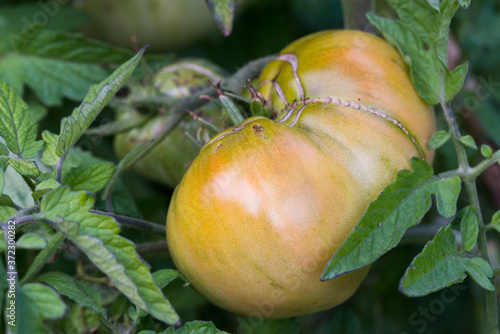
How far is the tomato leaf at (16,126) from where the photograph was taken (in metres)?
0.60

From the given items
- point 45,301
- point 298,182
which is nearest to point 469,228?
point 298,182

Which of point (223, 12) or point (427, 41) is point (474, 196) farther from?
point (223, 12)

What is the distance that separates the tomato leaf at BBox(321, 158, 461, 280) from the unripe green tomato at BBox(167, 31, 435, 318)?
2 cm

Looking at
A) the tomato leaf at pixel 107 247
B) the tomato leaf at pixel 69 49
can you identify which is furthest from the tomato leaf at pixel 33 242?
the tomato leaf at pixel 69 49

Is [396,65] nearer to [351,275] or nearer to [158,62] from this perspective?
[351,275]

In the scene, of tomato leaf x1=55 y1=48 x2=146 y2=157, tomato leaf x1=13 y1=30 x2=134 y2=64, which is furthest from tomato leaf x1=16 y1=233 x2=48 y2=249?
tomato leaf x1=13 y1=30 x2=134 y2=64

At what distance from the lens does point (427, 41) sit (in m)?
0.69

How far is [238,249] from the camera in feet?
1.80

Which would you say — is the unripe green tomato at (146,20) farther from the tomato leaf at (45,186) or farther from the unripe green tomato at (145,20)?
the tomato leaf at (45,186)

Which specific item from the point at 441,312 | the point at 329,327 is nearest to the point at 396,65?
the point at 329,327

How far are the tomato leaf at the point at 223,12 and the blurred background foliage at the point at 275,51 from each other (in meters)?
0.24

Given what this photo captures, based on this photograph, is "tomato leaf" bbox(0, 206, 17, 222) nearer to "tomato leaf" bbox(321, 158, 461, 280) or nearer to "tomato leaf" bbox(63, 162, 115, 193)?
"tomato leaf" bbox(63, 162, 115, 193)

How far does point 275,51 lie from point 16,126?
2.22ft

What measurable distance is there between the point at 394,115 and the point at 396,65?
82 millimetres
